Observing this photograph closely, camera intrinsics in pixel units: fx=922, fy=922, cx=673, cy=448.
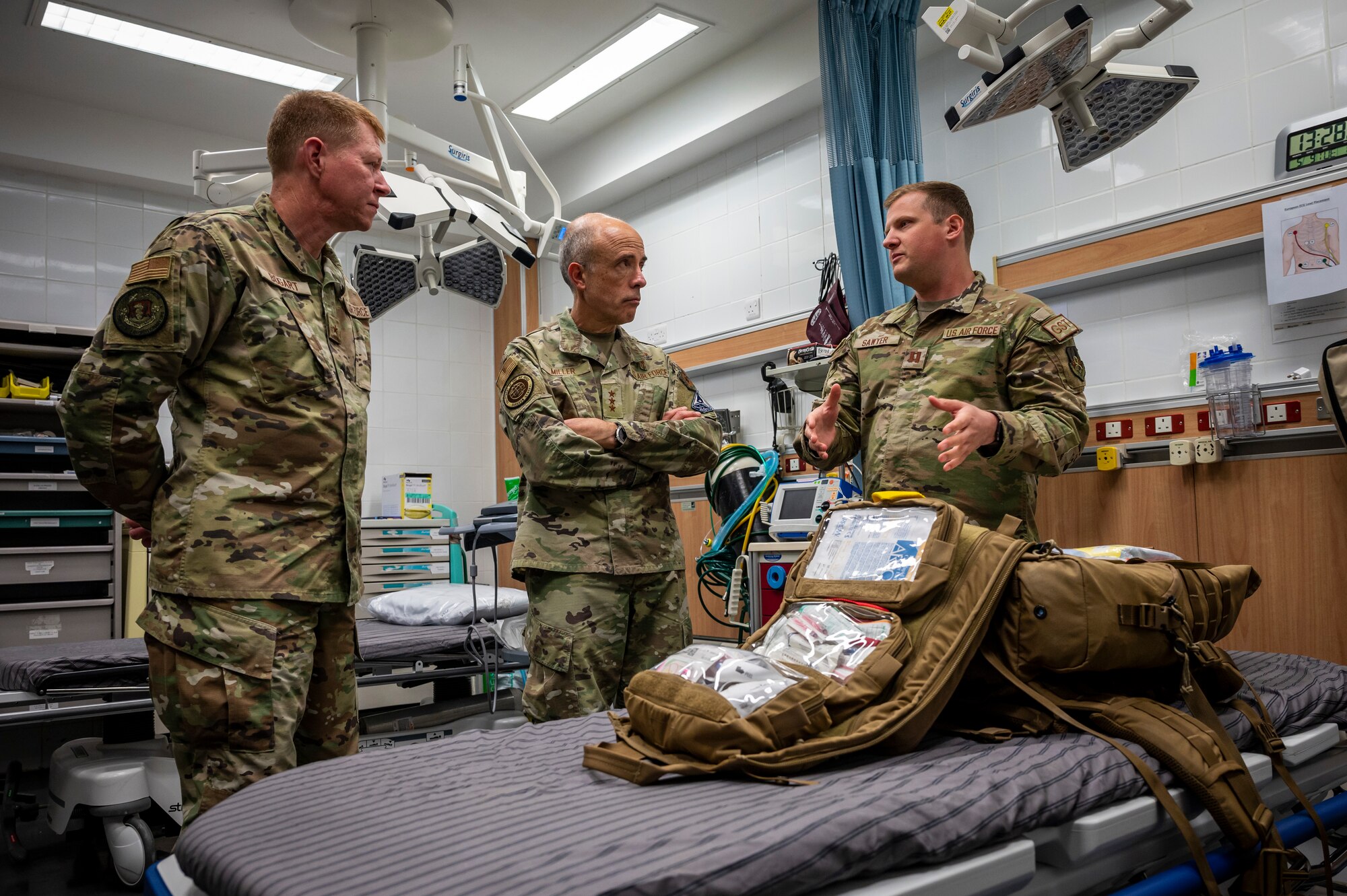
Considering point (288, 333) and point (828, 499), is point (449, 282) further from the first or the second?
point (288, 333)

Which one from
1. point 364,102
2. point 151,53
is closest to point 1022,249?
point 364,102

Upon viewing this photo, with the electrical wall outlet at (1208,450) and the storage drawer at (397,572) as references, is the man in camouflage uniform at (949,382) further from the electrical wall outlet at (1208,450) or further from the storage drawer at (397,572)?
the storage drawer at (397,572)

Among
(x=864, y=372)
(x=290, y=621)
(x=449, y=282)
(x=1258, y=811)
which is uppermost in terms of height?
(x=449, y=282)

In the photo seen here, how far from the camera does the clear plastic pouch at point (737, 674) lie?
1224 millimetres

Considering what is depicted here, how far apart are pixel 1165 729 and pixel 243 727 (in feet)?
4.78

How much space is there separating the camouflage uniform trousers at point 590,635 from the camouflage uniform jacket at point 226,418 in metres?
0.48

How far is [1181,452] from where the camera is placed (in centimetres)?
329

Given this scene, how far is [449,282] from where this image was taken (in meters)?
4.21

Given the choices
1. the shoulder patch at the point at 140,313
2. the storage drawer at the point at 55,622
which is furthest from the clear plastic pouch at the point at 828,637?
the storage drawer at the point at 55,622

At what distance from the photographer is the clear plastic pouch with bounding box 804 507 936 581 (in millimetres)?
1478

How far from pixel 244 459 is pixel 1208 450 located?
10.1ft

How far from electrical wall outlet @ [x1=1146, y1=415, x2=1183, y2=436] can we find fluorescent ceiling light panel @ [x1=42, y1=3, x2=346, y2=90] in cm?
399

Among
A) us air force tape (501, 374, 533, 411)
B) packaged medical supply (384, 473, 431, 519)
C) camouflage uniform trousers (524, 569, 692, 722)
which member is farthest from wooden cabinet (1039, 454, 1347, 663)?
packaged medical supply (384, 473, 431, 519)

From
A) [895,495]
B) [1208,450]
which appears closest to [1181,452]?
[1208,450]
